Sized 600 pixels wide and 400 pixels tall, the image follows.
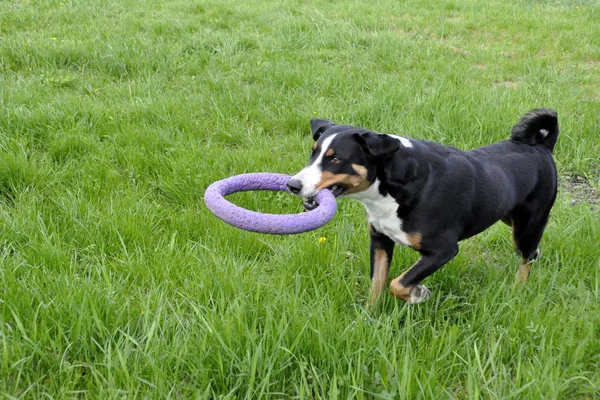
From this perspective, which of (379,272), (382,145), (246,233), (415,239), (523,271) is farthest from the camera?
(246,233)

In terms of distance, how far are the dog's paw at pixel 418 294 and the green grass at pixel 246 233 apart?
0.23 feet

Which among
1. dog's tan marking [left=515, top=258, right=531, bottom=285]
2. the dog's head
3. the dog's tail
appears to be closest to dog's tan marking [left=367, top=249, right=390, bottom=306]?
the dog's head

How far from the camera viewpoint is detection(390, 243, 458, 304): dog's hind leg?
2.90m

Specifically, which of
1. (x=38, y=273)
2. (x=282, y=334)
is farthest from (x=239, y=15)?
(x=282, y=334)

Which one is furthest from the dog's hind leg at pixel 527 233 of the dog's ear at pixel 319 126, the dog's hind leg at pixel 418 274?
the dog's ear at pixel 319 126

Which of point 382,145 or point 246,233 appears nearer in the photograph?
point 382,145

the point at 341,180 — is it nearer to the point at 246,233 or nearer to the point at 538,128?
the point at 246,233

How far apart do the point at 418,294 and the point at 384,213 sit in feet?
1.56

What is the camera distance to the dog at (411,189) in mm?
2936

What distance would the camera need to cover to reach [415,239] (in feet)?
9.68

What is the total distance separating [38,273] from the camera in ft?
9.34

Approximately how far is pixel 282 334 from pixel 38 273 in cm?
139

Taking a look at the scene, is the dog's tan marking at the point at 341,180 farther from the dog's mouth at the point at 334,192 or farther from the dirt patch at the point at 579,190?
the dirt patch at the point at 579,190

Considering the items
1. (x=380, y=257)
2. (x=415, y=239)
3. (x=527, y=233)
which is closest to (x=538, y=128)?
(x=527, y=233)
